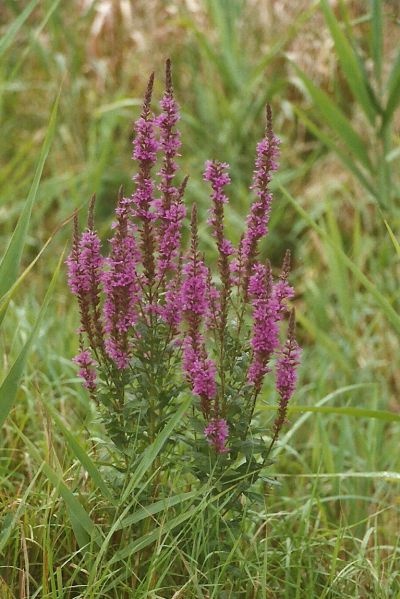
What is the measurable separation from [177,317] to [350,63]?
1074mm

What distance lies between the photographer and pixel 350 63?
8.89ft

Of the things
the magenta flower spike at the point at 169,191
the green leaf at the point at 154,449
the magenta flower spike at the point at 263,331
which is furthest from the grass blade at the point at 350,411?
the magenta flower spike at the point at 169,191

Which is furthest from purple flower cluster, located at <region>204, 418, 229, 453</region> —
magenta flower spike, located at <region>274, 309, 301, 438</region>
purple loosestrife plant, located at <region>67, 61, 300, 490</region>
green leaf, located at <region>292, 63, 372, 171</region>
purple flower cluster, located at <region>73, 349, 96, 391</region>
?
green leaf, located at <region>292, 63, 372, 171</region>

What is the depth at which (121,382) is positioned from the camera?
6.31 ft

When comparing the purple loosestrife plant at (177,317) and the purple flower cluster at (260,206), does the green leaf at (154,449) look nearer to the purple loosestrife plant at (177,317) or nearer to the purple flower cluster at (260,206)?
the purple loosestrife plant at (177,317)

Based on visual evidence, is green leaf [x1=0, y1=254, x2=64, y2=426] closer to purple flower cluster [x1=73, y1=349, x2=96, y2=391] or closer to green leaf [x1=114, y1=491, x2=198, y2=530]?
purple flower cluster [x1=73, y1=349, x2=96, y2=391]

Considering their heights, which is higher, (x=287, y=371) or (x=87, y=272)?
(x=87, y=272)

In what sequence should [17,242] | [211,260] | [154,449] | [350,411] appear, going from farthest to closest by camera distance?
[211,260] < [350,411] < [17,242] < [154,449]

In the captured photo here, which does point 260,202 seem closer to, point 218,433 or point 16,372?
point 218,433

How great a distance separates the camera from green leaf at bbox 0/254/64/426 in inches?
73.3

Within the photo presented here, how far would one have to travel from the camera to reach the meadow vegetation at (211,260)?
1.94 meters

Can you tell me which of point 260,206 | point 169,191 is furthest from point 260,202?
point 169,191

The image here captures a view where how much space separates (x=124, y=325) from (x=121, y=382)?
11 centimetres

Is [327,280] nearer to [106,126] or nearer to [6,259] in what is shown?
[106,126]
